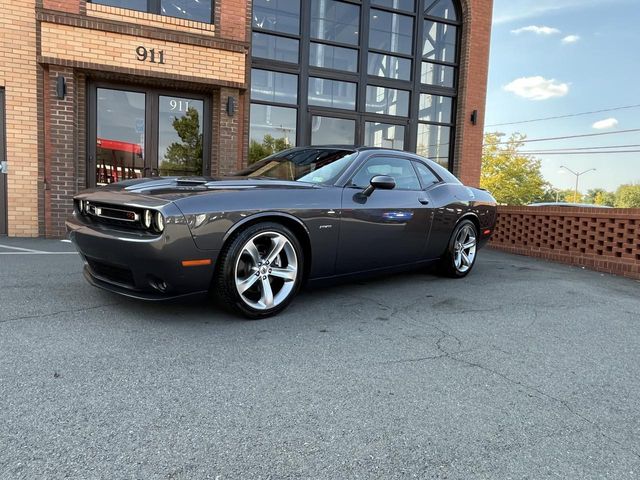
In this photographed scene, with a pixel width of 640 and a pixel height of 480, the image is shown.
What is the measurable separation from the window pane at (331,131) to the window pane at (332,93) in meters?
0.31

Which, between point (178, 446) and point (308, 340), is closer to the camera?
point (178, 446)

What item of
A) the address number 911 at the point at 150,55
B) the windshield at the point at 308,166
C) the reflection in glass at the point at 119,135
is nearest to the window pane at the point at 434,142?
the address number 911 at the point at 150,55

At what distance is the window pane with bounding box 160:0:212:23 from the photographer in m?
8.40

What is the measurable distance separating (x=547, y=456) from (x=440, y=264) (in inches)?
144

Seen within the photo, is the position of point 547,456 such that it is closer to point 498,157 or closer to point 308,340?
point 308,340

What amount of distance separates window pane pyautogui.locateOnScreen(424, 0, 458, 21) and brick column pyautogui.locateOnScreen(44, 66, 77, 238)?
25.4 feet

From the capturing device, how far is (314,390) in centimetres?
242

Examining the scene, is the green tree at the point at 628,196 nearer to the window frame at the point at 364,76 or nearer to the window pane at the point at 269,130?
the window frame at the point at 364,76

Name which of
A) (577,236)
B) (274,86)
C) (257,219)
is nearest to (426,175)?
(257,219)

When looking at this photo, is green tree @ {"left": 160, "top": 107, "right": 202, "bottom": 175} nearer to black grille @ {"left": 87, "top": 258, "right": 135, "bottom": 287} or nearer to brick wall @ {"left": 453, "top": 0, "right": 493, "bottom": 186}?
black grille @ {"left": 87, "top": 258, "right": 135, "bottom": 287}

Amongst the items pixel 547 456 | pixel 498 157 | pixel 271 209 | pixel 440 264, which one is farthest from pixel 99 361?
pixel 498 157

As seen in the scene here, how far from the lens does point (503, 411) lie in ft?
7.55

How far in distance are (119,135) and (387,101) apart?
5.73 m

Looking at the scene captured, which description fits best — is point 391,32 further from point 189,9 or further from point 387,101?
point 189,9
